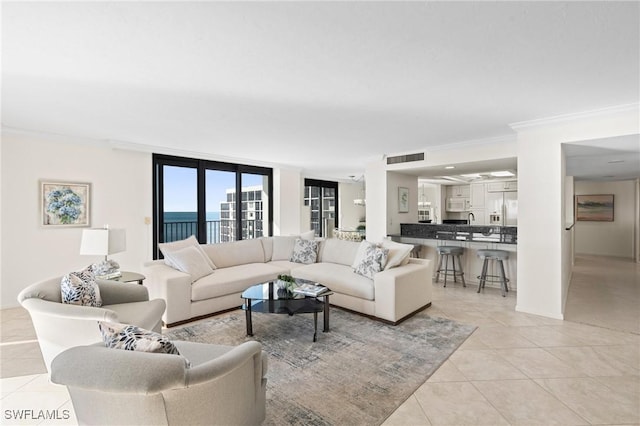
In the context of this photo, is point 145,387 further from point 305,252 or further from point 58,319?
point 305,252

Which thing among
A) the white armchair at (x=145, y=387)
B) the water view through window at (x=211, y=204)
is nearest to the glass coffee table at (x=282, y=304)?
the white armchair at (x=145, y=387)

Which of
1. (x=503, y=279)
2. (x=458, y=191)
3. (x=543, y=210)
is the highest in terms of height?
(x=458, y=191)

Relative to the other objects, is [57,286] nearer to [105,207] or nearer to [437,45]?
[105,207]

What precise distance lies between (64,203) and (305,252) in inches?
144

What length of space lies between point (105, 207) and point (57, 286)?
289cm

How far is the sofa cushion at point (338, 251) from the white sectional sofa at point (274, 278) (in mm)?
16

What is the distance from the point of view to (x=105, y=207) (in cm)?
485

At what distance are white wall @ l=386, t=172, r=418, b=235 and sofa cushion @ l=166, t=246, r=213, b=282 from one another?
11.7 ft

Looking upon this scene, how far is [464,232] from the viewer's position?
5.29m

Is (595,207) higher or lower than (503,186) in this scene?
lower

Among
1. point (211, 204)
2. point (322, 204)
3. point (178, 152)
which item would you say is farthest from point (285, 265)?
point (322, 204)

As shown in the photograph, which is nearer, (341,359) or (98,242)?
(341,359)

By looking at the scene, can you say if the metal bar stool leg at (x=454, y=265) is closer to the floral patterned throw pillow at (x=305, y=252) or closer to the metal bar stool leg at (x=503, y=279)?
the metal bar stool leg at (x=503, y=279)

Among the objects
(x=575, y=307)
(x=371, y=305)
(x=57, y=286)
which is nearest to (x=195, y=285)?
(x=57, y=286)
